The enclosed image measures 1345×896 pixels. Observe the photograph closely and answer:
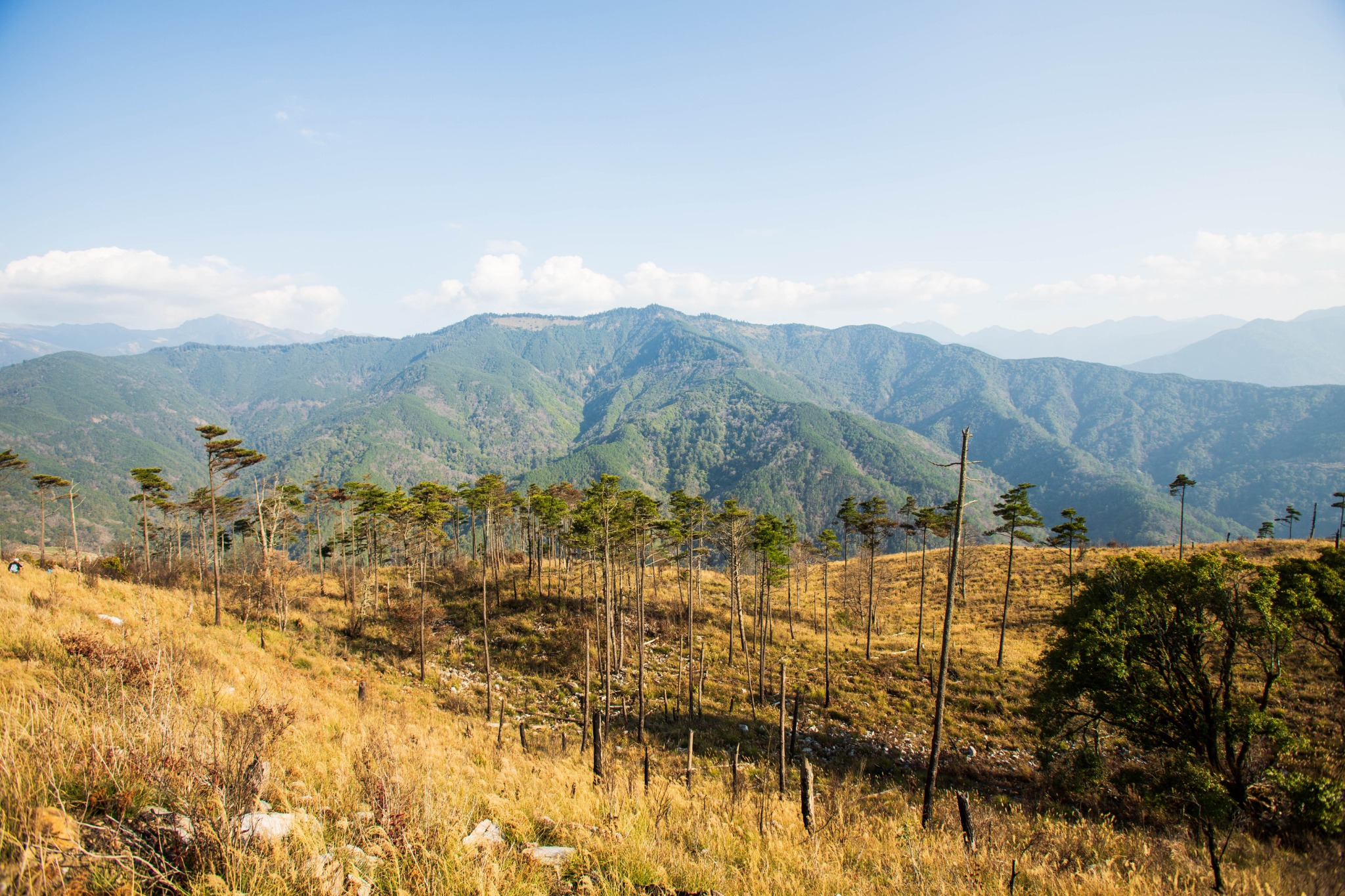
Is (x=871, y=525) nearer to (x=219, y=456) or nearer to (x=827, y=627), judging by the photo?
(x=827, y=627)

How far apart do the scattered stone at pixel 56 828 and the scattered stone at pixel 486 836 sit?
2.59 meters

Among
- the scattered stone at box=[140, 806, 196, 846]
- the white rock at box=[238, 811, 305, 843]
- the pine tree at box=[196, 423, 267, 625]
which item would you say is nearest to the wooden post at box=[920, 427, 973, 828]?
the white rock at box=[238, 811, 305, 843]

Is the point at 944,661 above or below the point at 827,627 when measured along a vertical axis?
above

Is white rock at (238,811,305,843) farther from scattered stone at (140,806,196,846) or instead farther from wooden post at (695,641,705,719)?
wooden post at (695,641,705,719)

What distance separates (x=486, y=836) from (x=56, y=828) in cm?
315

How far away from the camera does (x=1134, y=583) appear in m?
15.9

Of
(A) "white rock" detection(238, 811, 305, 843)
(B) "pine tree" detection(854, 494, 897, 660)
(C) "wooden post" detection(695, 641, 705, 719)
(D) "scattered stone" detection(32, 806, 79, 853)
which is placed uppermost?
(D) "scattered stone" detection(32, 806, 79, 853)

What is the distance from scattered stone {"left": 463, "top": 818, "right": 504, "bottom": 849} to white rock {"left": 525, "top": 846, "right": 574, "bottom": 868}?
1.03 feet

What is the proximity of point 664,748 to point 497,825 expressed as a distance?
16.8 metres

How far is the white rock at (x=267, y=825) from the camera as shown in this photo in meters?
3.79

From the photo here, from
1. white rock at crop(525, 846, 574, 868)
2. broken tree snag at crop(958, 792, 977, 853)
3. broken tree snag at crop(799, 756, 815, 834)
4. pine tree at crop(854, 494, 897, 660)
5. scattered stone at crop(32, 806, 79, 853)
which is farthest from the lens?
pine tree at crop(854, 494, 897, 660)

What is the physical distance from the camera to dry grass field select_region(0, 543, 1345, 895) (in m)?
3.64

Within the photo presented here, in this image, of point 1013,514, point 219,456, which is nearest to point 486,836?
point 219,456

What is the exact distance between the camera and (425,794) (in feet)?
16.5
